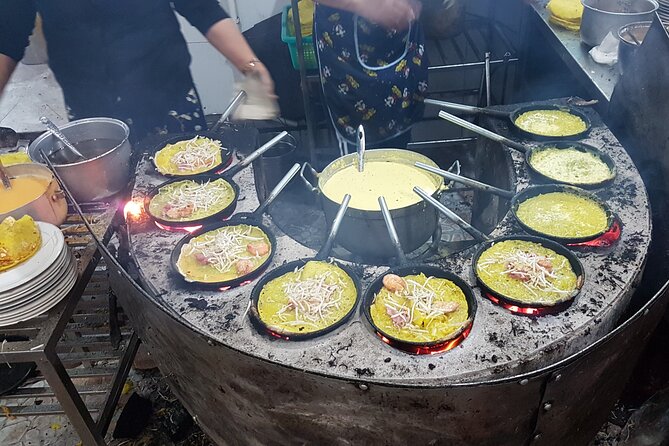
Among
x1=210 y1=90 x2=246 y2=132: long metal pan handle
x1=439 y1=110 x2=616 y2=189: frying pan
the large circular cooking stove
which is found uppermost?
x1=210 y1=90 x2=246 y2=132: long metal pan handle

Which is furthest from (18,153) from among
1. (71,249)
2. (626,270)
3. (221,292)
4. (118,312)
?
(626,270)

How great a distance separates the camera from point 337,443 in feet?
8.74

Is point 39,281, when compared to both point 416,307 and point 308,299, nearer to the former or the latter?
point 308,299

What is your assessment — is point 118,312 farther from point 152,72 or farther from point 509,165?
point 509,165

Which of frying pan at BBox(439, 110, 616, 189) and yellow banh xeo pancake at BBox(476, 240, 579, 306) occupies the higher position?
frying pan at BBox(439, 110, 616, 189)

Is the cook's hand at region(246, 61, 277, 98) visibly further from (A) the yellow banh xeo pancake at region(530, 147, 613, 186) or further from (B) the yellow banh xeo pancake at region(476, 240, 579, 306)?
(B) the yellow banh xeo pancake at region(476, 240, 579, 306)

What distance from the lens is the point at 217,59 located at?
7.16 m

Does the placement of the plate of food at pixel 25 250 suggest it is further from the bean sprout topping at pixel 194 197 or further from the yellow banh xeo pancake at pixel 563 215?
the yellow banh xeo pancake at pixel 563 215

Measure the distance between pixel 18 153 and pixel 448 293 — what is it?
3215mm

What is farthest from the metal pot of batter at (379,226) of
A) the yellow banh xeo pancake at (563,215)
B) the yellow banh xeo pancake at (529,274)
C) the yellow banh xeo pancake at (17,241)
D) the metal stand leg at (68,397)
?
the metal stand leg at (68,397)

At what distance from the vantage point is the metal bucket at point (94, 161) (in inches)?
136

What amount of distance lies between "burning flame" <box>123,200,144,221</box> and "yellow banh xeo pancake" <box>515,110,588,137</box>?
9.13 ft

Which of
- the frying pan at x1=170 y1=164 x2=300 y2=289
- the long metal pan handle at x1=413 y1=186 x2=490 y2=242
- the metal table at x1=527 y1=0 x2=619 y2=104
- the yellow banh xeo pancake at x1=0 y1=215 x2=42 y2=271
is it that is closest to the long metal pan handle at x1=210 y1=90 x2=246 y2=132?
the frying pan at x1=170 y1=164 x2=300 y2=289

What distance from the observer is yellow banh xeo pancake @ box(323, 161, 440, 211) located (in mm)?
3393
